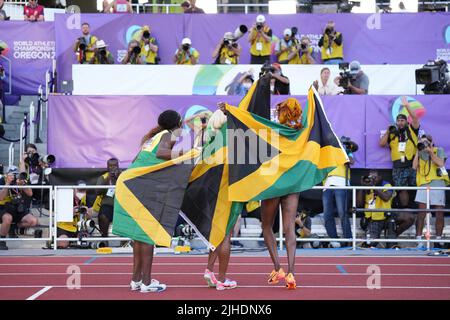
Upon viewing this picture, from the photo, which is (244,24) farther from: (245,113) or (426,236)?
(245,113)

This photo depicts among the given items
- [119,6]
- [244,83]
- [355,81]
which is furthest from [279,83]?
[119,6]

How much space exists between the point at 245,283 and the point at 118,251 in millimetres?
4981

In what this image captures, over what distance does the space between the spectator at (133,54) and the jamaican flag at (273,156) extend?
33.1 ft

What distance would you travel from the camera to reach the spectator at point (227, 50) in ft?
69.4

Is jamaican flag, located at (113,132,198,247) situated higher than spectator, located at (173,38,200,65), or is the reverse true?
spectator, located at (173,38,200,65)

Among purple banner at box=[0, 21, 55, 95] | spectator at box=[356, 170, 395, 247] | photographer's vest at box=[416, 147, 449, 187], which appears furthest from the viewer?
purple banner at box=[0, 21, 55, 95]

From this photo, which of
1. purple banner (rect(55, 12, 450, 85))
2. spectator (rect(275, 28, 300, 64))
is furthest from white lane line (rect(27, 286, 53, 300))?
purple banner (rect(55, 12, 450, 85))

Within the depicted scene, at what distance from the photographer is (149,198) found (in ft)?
34.5

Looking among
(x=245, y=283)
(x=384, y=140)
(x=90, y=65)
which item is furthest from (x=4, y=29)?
(x=245, y=283)

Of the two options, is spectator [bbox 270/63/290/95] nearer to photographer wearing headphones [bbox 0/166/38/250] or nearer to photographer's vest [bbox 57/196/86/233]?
photographer's vest [bbox 57/196/86/233]

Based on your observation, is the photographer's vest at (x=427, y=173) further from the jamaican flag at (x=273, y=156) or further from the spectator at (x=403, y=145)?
the jamaican flag at (x=273, y=156)

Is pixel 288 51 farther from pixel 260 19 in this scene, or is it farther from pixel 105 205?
pixel 105 205

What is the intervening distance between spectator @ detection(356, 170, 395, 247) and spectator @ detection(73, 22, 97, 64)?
7.56 metres

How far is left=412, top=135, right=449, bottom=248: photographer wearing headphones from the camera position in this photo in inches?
673
